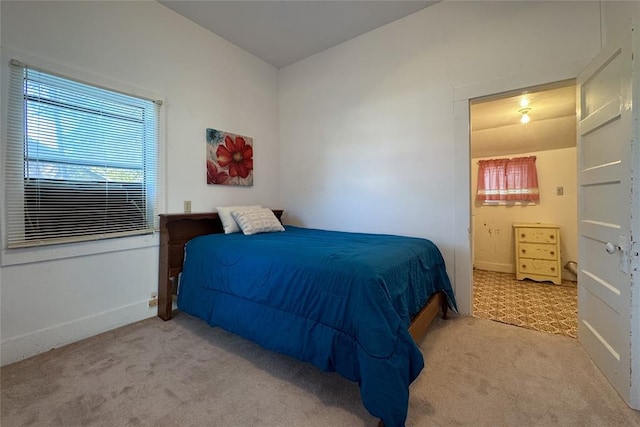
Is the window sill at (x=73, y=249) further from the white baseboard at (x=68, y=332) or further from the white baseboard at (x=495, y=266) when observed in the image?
the white baseboard at (x=495, y=266)

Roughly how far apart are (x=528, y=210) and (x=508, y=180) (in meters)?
0.53

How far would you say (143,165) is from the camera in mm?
2365

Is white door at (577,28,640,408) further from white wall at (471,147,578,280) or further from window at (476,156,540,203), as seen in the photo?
window at (476,156,540,203)

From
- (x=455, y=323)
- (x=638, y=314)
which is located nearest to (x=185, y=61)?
(x=455, y=323)

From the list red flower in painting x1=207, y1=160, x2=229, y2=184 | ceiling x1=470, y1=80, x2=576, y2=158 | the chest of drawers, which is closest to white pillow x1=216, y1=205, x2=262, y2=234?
red flower in painting x1=207, y1=160, x2=229, y2=184

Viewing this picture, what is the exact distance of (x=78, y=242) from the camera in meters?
2.00

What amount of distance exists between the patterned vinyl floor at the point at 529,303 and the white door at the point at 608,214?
1.26 ft

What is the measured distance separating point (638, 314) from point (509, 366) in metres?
0.70

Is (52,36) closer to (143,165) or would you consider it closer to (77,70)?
(77,70)

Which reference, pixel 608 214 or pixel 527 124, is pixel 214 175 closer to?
pixel 608 214

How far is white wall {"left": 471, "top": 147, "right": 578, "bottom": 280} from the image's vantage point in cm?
366

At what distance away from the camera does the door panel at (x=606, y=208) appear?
4.55 ft

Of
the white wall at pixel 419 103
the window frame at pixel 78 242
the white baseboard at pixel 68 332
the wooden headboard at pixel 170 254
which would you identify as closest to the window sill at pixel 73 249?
the window frame at pixel 78 242

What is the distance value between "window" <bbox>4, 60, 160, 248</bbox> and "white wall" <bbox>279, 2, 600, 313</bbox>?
1.80 m
